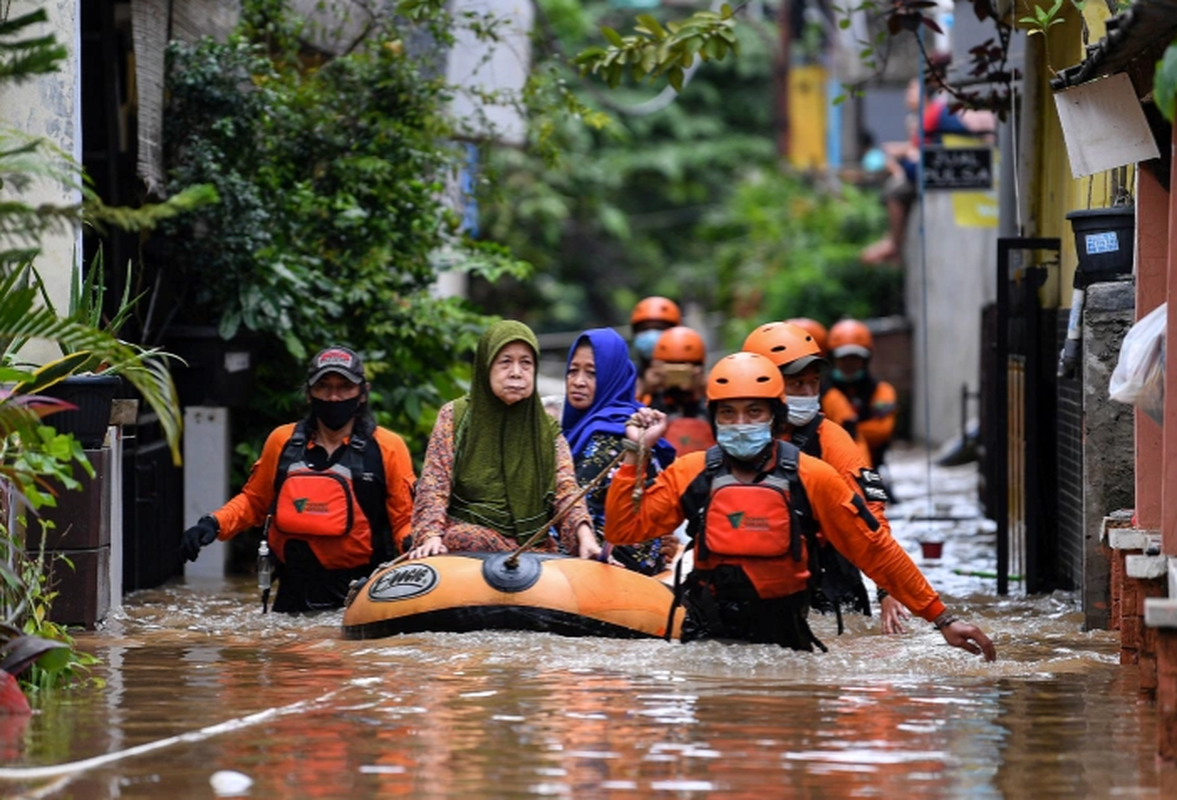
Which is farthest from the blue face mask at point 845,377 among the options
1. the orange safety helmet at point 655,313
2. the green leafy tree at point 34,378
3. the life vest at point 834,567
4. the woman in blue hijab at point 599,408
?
the green leafy tree at point 34,378

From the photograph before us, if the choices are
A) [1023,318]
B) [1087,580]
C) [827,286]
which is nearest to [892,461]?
[827,286]

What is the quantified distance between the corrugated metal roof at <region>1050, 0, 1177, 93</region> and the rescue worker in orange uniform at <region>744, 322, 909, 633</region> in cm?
180

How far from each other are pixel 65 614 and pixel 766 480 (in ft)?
12.8

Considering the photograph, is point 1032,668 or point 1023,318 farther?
point 1023,318

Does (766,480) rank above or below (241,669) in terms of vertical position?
above

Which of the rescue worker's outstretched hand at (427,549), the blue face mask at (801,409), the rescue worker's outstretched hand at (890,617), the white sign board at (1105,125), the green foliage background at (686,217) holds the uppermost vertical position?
the green foliage background at (686,217)

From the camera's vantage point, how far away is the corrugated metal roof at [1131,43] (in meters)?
7.63

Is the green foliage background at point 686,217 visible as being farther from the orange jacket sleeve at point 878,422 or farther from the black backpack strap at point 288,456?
the black backpack strap at point 288,456

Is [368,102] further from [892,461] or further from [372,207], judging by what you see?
[892,461]

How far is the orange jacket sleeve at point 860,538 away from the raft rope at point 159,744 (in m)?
2.04

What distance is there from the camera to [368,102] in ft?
47.5

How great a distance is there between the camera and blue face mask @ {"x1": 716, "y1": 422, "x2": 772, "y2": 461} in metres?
8.43

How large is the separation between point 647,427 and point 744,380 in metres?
0.45

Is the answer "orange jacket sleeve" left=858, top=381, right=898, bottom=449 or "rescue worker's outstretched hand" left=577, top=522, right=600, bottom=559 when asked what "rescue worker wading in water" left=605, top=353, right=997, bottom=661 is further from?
"orange jacket sleeve" left=858, top=381, right=898, bottom=449
